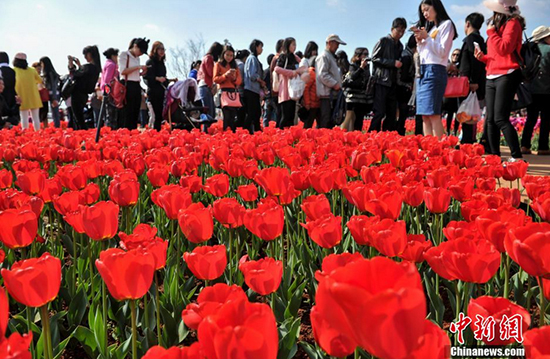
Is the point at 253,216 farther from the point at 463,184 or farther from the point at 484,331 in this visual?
the point at 463,184

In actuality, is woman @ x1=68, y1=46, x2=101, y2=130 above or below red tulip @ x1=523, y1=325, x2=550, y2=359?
above

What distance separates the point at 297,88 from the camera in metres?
7.60

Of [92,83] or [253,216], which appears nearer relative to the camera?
[253,216]

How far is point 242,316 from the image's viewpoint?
0.72 meters

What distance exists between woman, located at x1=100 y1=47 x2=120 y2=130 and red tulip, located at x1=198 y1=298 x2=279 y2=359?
7202 millimetres

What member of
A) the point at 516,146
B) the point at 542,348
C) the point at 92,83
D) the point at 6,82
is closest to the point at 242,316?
the point at 542,348

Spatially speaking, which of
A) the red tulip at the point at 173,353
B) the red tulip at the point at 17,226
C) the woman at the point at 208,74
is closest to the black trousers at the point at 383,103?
A: the woman at the point at 208,74

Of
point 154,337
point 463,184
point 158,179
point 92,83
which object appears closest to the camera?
point 154,337

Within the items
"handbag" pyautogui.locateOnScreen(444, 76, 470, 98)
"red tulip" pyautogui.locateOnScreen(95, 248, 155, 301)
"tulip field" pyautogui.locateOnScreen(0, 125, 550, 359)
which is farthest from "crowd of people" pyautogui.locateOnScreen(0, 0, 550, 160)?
Answer: "red tulip" pyautogui.locateOnScreen(95, 248, 155, 301)

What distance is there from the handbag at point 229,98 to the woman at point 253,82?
0.22 metres

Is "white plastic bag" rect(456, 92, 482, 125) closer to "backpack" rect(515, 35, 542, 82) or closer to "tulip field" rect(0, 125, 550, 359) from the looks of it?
"backpack" rect(515, 35, 542, 82)

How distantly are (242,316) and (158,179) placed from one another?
5.99 ft

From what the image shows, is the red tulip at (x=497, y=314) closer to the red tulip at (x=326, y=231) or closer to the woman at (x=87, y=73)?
the red tulip at (x=326, y=231)

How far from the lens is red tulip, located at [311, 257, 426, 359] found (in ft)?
1.78
